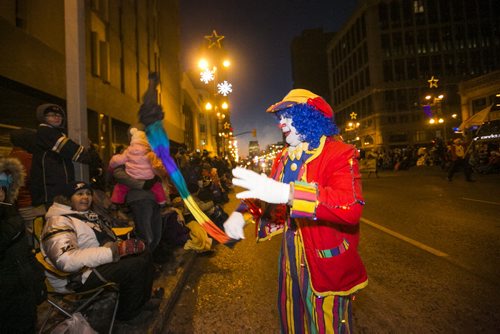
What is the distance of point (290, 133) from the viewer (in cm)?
213

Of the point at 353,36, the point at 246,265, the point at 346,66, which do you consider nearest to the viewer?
the point at 246,265

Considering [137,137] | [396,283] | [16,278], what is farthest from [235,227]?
[396,283]

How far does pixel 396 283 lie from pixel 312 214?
3.17 metres

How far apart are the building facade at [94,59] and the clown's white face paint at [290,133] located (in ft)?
23.1

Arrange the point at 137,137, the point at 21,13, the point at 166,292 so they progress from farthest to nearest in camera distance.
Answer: the point at 21,13 < the point at 137,137 < the point at 166,292

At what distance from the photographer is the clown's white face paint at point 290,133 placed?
6.93ft

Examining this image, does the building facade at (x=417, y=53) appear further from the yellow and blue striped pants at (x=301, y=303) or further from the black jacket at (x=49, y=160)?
the yellow and blue striped pants at (x=301, y=303)

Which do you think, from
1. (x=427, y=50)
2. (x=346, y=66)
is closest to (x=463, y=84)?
(x=427, y=50)

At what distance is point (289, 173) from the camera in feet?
6.92

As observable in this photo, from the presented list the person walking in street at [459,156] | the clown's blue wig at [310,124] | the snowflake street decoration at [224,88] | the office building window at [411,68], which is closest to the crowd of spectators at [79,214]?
the clown's blue wig at [310,124]

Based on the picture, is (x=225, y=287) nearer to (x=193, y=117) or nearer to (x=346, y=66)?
(x=193, y=117)

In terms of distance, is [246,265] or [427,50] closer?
[246,265]

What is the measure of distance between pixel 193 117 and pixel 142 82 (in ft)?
85.4

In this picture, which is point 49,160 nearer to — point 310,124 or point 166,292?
point 166,292
